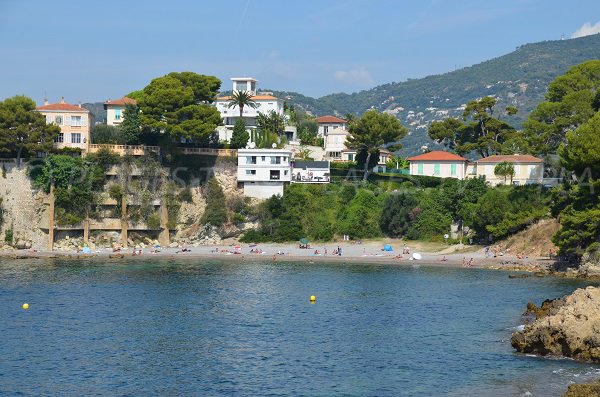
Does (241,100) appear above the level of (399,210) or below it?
above

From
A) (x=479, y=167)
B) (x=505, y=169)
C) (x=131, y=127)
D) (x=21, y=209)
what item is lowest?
(x=21, y=209)

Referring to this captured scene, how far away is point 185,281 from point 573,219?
3323 centimetres

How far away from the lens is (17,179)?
9525 centimetres

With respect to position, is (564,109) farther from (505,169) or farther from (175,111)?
(175,111)

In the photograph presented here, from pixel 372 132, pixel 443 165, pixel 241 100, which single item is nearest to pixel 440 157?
pixel 443 165

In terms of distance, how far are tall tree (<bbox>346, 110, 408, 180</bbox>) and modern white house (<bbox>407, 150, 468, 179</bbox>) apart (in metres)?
4.74

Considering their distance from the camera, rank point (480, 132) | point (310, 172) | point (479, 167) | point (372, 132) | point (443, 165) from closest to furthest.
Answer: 1. point (479, 167)
2. point (372, 132)
3. point (443, 165)
4. point (310, 172)
5. point (480, 132)

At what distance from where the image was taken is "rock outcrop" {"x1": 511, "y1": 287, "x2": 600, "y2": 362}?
42938mm

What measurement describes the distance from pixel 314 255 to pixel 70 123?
33.0 metres

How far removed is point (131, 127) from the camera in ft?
324

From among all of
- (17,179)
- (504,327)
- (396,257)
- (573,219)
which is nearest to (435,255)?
(396,257)

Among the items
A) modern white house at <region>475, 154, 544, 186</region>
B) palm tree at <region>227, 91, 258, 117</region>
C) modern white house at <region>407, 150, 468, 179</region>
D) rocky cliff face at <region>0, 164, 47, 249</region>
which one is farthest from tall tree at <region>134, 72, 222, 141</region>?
modern white house at <region>475, 154, 544, 186</region>

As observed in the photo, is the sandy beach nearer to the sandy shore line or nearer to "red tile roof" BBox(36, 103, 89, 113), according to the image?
the sandy shore line

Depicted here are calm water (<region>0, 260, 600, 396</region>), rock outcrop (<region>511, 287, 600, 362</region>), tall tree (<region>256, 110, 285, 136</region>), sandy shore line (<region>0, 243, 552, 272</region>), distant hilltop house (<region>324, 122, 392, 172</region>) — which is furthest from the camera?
distant hilltop house (<region>324, 122, 392, 172</region>)
